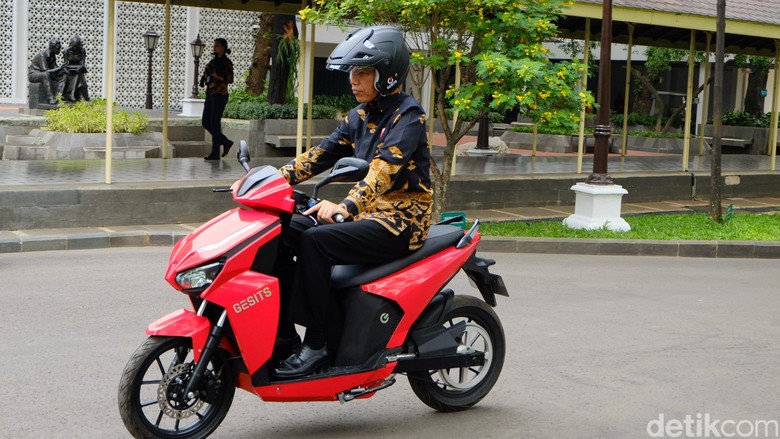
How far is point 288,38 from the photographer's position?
2195 centimetres

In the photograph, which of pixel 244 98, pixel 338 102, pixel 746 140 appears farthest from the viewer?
pixel 746 140

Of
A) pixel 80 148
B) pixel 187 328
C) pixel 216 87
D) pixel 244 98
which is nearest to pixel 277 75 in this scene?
pixel 244 98

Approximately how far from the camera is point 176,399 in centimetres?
482

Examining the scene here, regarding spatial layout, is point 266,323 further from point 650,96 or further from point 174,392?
point 650,96

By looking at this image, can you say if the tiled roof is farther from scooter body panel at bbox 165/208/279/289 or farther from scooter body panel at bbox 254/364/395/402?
scooter body panel at bbox 165/208/279/289

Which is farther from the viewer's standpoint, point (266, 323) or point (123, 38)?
point (123, 38)

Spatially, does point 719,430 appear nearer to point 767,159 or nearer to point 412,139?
point 412,139

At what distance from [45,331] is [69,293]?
1.45 m

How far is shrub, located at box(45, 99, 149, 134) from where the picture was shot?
1898cm

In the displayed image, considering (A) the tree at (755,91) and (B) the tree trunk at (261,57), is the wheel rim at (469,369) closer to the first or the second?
(B) the tree trunk at (261,57)

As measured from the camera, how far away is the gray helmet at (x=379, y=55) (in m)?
5.26

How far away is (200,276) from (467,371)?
6.07 feet

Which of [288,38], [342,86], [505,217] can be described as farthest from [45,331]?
[342,86]

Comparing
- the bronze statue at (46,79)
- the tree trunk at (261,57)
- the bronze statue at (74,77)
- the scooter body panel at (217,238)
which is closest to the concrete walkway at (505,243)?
the scooter body panel at (217,238)
